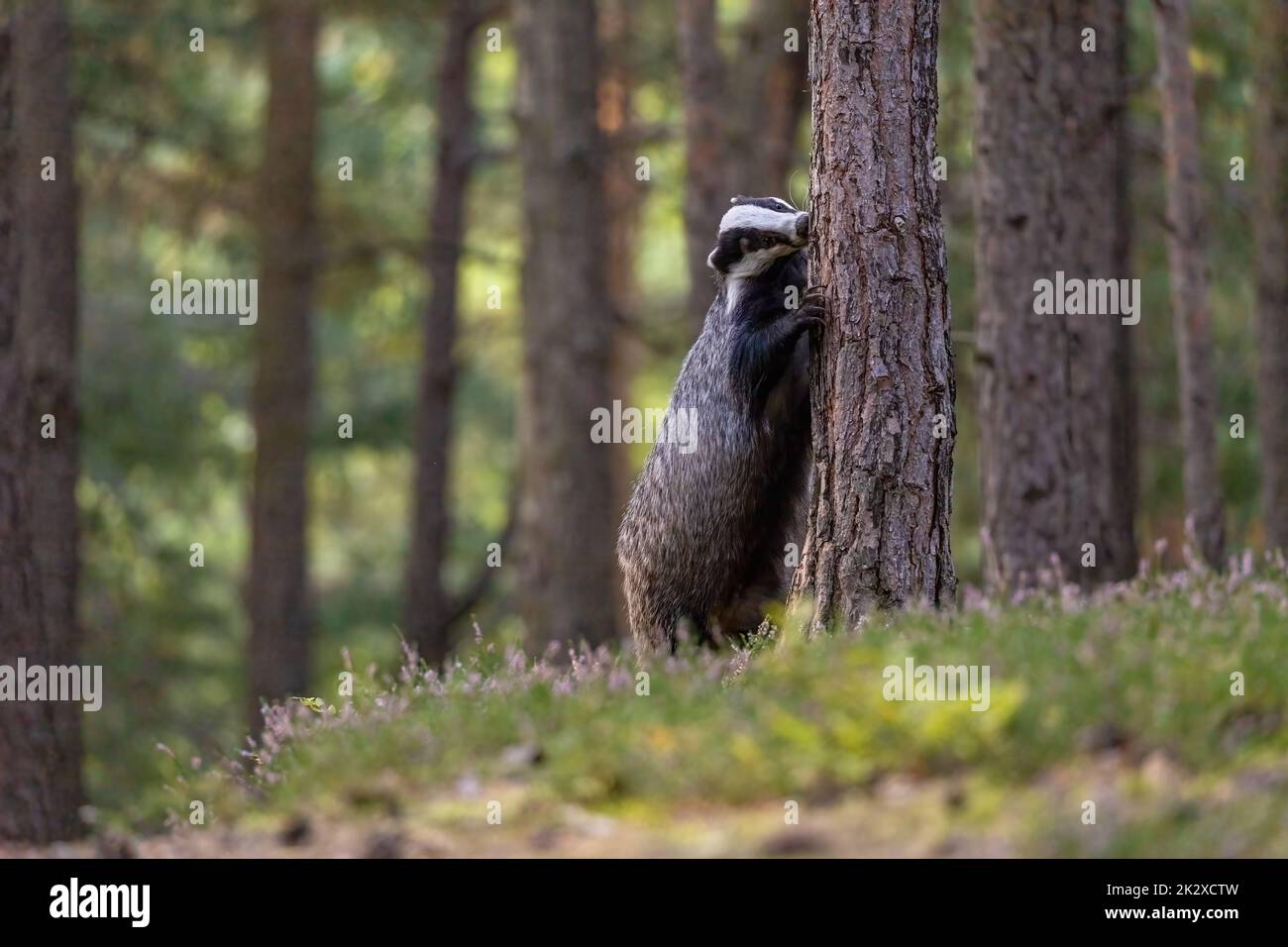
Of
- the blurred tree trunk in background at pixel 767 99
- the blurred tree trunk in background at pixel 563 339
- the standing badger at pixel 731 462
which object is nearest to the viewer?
the standing badger at pixel 731 462

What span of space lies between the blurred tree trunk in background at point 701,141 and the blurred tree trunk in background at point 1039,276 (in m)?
5.14

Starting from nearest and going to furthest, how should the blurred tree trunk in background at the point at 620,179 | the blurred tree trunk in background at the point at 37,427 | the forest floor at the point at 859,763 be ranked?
1. the forest floor at the point at 859,763
2. the blurred tree trunk in background at the point at 37,427
3. the blurred tree trunk in background at the point at 620,179

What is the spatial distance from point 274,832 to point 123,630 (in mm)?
17663

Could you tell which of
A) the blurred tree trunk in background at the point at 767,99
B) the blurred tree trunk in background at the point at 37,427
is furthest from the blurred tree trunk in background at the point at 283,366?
the blurred tree trunk in background at the point at 37,427

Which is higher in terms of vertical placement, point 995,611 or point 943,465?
point 943,465

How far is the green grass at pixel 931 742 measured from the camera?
5.57 meters

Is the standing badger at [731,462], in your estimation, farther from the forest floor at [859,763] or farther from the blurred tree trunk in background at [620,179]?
the blurred tree trunk in background at [620,179]

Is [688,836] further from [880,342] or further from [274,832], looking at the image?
[880,342]

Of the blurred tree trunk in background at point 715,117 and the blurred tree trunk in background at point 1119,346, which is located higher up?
the blurred tree trunk in background at point 715,117

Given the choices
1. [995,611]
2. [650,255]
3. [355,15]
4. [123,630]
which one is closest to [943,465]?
[995,611]

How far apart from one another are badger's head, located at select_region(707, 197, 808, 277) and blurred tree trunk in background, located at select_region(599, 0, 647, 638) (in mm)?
9994

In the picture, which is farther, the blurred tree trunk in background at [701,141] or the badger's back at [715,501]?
the blurred tree trunk in background at [701,141]

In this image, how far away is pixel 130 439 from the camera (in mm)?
22312

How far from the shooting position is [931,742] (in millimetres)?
5938
